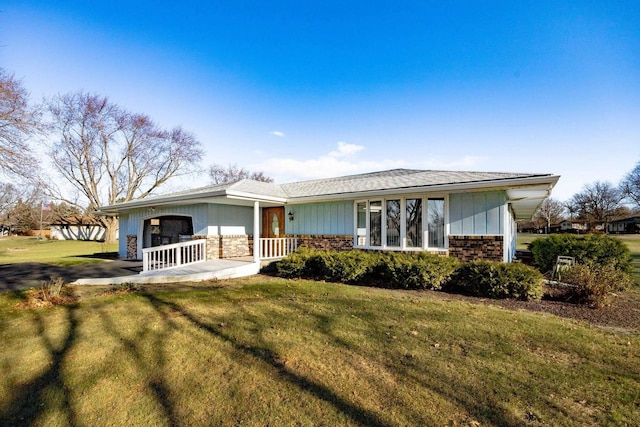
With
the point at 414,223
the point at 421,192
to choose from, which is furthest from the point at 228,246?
the point at 421,192

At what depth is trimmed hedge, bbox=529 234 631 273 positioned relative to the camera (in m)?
9.09

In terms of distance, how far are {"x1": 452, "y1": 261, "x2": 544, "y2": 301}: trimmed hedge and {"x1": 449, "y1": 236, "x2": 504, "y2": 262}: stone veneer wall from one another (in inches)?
41.7


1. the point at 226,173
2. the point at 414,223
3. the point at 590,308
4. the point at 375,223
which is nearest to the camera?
the point at 590,308

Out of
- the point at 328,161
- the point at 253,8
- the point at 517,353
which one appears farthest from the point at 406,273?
the point at 328,161

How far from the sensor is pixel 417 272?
7.89m

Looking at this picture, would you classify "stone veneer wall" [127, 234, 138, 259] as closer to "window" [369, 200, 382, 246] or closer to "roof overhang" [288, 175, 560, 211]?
"roof overhang" [288, 175, 560, 211]

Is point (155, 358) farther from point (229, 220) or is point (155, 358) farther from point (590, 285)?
point (229, 220)

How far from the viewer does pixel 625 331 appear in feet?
16.3

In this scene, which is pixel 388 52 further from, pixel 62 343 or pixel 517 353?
pixel 62 343

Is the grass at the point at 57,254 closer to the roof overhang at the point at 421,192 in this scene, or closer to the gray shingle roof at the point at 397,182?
the roof overhang at the point at 421,192

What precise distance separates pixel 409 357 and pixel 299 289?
4.45m

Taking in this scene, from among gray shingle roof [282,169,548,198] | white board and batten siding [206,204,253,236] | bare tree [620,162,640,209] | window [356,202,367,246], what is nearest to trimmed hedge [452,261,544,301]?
gray shingle roof [282,169,548,198]

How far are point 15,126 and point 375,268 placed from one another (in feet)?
40.3

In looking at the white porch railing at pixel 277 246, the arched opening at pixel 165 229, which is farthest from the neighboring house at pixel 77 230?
the white porch railing at pixel 277 246
